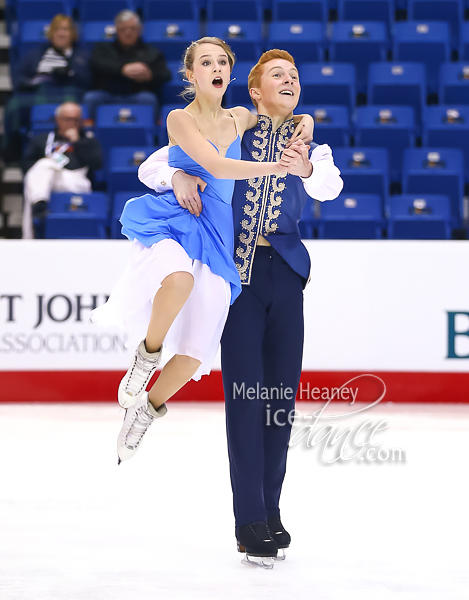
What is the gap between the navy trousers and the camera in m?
2.65

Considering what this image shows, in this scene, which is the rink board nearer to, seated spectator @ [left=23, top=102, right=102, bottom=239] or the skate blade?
seated spectator @ [left=23, top=102, right=102, bottom=239]

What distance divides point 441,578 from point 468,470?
157 cm

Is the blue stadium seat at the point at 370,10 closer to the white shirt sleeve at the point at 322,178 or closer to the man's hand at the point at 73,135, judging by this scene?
Result: the man's hand at the point at 73,135

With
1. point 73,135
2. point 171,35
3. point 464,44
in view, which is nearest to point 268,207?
point 73,135

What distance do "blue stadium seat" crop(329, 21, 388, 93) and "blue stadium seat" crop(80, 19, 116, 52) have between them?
6.98ft

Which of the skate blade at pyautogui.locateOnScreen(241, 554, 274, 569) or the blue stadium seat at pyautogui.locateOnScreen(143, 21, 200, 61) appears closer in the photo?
the skate blade at pyautogui.locateOnScreen(241, 554, 274, 569)

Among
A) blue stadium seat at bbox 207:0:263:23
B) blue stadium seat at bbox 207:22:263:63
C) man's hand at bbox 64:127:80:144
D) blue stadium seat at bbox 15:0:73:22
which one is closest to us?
man's hand at bbox 64:127:80:144

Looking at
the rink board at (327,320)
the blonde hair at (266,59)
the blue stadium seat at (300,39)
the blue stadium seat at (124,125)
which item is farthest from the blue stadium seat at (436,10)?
the blonde hair at (266,59)

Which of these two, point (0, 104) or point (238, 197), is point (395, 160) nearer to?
point (0, 104)

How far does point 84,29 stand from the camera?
28.2 ft

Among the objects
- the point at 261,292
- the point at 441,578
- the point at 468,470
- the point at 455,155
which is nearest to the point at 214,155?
the point at 261,292

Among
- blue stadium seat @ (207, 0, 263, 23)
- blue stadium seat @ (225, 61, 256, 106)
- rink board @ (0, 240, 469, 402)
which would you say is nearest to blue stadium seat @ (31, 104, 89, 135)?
blue stadium seat @ (225, 61, 256, 106)

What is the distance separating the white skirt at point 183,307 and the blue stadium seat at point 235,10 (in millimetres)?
6345

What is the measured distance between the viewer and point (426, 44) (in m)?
8.30
